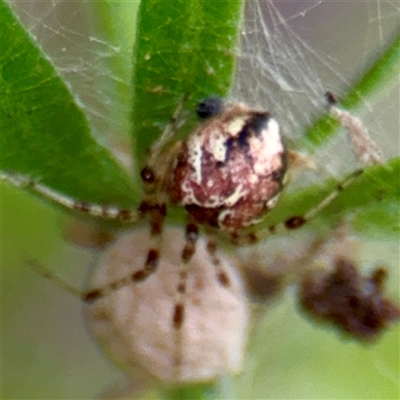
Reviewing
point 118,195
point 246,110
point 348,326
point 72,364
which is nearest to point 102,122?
point 118,195

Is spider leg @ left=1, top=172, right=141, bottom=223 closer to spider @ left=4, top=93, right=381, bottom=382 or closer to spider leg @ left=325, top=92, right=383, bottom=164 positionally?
spider @ left=4, top=93, right=381, bottom=382

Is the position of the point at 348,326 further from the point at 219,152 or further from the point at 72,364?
the point at 72,364

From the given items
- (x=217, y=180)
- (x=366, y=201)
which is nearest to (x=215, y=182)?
(x=217, y=180)

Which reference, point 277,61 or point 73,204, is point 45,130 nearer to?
point 73,204

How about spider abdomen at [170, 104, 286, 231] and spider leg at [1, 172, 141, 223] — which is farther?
spider abdomen at [170, 104, 286, 231]

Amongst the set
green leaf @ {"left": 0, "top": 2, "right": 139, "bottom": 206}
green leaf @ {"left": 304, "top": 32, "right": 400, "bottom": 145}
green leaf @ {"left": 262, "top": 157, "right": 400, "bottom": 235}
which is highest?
green leaf @ {"left": 304, "top": 32, "right": 400, "bottom": 145}

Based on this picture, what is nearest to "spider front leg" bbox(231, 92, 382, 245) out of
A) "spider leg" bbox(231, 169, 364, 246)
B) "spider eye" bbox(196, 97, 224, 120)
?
"spider leg" bbox(231, 169, 364, 246)

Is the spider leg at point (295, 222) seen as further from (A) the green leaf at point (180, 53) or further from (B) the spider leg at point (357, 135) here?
(A) the green leaf at point (180, 53)

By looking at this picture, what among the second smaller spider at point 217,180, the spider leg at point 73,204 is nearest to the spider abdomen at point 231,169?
the second smaller spider at point 217,180
